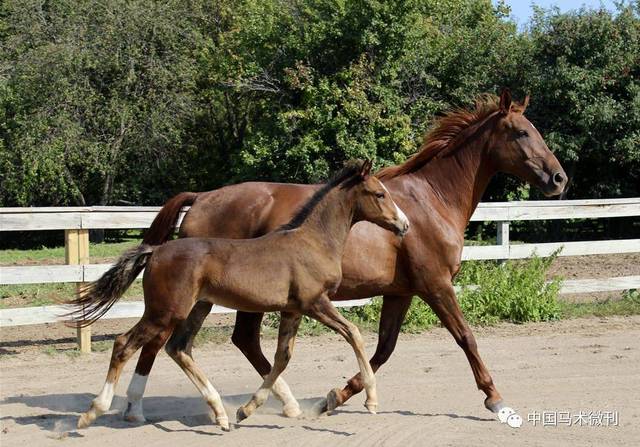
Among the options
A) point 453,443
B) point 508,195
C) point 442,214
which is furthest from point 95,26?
point 453,443

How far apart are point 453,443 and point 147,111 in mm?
17197

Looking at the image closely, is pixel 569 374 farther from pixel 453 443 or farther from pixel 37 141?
pixel 37 141

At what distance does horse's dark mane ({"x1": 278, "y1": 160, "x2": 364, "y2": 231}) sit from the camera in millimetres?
5578

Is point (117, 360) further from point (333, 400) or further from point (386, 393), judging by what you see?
point (386, 393)

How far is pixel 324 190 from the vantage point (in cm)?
567

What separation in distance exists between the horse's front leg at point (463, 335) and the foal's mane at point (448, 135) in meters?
1.12

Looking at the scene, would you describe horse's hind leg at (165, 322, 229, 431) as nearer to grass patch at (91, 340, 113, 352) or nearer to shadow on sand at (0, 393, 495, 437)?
shadow on sand at (0, 393, 495, 437)

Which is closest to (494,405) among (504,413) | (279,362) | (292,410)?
(504,413)

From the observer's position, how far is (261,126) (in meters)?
19.7

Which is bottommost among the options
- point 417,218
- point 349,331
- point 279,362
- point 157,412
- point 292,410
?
point 157,412

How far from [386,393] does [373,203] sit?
176 centimetres

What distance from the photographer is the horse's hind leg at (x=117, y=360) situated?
522 centimetres

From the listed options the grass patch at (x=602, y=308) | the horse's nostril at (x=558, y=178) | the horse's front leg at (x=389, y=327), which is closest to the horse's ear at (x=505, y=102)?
the horse's nostril at (x=558, y=178)

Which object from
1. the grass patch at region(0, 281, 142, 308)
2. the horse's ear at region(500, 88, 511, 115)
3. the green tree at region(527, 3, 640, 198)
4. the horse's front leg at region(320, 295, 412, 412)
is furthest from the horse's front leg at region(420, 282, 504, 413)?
the green tree at region(527, 3, 640, 198)
